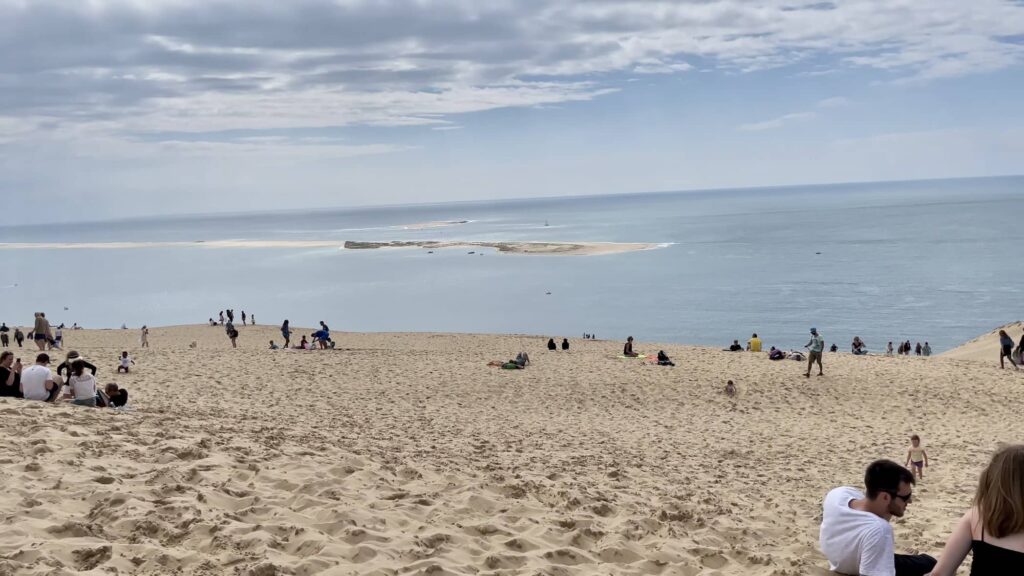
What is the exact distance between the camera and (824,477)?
9.89 meters

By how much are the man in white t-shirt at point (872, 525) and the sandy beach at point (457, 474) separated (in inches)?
28.2

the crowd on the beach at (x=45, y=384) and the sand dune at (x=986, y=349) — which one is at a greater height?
the crowd on the beach at (x=45, y=384)

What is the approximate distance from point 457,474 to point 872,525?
4.12 metres

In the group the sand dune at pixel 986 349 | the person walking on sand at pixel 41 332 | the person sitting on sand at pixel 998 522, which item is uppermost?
the person sitting on sand at pixel 998 522

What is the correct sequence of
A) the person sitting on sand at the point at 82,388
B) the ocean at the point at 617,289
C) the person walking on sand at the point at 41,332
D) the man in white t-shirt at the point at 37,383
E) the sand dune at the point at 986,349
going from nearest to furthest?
the man in white t-shirt at the point at 37,383 → the person sitting on sand at the point at 82,388 → the person walking on sand at the point at 41,332 → the sand dune at the point at 986,349 → the ocean at the point at 617,289

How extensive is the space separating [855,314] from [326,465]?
4334 cm

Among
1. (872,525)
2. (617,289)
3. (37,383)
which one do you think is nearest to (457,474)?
(872,525)

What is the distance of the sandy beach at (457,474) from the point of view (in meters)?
5.31

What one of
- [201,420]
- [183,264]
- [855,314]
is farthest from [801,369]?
[183,264]

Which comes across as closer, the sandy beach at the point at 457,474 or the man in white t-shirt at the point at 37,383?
the sandy beach at the point at 457,474

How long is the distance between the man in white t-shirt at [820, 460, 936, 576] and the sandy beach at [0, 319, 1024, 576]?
2.35 ft

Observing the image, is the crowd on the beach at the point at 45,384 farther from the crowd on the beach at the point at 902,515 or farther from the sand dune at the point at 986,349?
the sand dune at the point at 986,349

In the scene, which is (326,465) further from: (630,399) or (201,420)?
(630,399)

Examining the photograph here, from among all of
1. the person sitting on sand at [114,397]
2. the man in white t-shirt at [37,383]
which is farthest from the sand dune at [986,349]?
the man in white t-shirt at [37,383]
